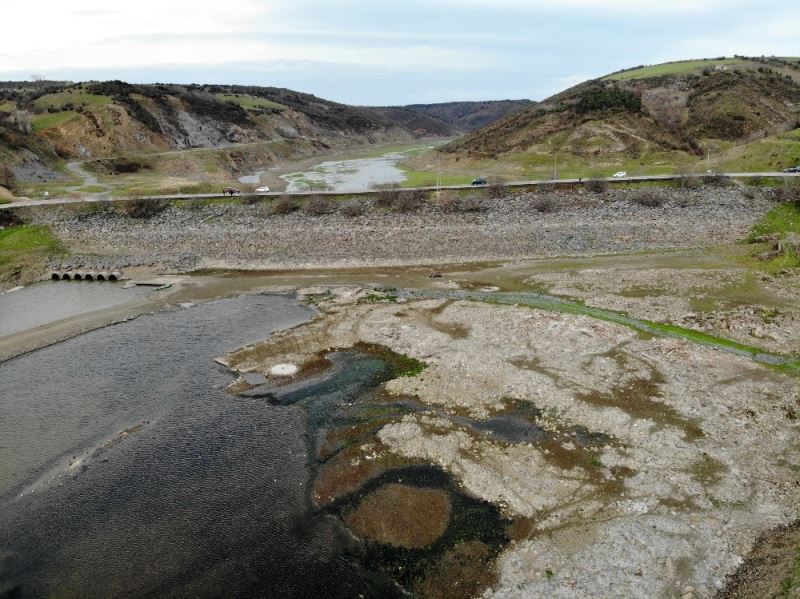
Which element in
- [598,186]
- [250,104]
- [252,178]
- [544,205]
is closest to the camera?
[544,205]

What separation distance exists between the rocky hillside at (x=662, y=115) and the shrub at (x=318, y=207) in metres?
49.3

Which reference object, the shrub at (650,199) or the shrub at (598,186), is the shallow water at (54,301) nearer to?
the shrub at (598,186)

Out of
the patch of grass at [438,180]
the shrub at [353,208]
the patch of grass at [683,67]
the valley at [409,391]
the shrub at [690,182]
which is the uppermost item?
the patch of grass at [683,67]

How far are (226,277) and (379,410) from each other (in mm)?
31254

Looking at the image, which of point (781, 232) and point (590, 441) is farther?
point (781, 232)

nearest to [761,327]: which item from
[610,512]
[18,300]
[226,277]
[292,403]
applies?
[610,512]

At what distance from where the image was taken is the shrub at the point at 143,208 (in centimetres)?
7356

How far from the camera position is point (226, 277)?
54.5 m

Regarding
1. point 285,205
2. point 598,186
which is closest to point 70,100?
point 285,205

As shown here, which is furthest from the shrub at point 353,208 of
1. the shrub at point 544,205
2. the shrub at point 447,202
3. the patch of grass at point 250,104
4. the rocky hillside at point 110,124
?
the patch of grass at point 250,104

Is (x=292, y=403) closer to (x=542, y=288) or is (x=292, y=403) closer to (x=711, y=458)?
(x=711, y=458)

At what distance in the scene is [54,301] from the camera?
4962cm

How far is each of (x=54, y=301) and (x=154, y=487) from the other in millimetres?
33800

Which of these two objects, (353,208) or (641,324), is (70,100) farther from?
(641,324)
